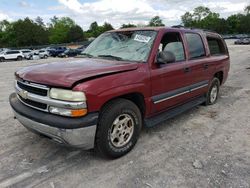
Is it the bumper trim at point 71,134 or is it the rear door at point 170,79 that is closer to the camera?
the bumper trim at point 71,134

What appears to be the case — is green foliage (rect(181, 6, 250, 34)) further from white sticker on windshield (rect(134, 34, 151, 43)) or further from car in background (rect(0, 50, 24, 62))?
white sticker on windshield (rect(134, 34, 151, 43))

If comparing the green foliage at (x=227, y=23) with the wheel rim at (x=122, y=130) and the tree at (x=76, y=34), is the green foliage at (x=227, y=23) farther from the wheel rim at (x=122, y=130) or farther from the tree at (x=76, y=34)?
the wheel rim at (x=122, y=130)

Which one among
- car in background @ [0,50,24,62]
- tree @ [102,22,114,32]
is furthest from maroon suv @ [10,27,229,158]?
tree @ [102,22,114,32]

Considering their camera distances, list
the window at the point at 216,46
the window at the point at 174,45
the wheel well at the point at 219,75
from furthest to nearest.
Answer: the wheel well at the point at 219,75, the window at the point at 216,46, the window at the point at 174,45

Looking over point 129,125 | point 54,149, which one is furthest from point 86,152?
point 129,125

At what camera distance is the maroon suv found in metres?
3.08

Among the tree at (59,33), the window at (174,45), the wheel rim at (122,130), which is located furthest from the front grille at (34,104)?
the tree at (59,33)

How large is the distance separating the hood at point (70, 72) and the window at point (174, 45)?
983mm

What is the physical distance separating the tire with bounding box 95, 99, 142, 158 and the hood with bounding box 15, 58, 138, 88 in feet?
1.48

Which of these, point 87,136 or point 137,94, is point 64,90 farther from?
point 137,94

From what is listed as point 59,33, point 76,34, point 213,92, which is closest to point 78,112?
point 213,92

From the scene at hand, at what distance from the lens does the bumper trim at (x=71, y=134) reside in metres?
3.04

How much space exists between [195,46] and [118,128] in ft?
8.71

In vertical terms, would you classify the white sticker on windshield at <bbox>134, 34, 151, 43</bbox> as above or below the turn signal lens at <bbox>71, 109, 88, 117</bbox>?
above
